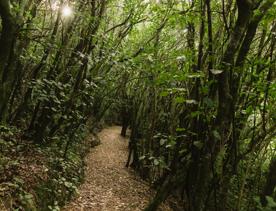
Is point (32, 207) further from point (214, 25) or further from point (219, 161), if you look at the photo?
point (214, 25)

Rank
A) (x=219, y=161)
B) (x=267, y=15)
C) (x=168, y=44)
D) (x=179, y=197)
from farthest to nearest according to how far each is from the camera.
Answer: (x=168, y=44) < (x=179, y=197) < (x=219, y=161) < (x=267, y=15)

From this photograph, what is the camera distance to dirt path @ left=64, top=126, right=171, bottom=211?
7649 mm

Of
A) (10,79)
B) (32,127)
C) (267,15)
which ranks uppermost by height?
(267,15)

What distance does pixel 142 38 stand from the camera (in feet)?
44.4

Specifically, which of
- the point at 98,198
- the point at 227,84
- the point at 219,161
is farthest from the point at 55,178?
the point at 227,84

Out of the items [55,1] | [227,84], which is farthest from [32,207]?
[55,1]

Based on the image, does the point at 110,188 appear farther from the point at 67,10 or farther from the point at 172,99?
the point at 67,10

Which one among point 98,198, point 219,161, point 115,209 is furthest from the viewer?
point 98,198

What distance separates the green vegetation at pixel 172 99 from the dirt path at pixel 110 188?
444 millimetres

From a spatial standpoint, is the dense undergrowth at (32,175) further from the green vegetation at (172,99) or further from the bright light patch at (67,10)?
the bright light patch at (67,10)

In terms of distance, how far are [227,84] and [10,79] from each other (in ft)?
12.9

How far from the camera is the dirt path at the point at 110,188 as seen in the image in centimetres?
765

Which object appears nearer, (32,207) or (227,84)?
(227,84)

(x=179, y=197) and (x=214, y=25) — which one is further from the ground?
(x=214, y=25)
